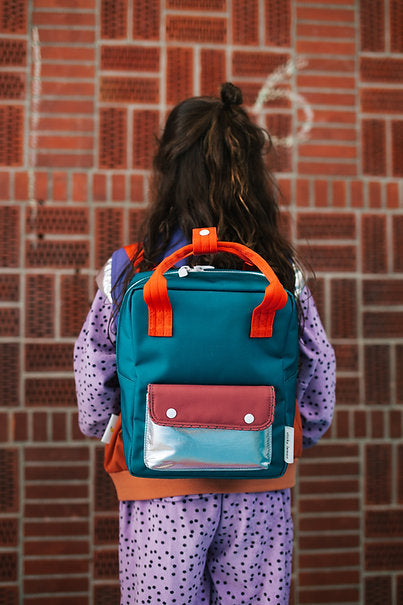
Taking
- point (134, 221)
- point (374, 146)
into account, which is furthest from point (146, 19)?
point (374, 146)

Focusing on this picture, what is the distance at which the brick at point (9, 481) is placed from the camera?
1.87 m

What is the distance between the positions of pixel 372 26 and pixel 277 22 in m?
0.36

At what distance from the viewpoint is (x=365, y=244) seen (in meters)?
1.99

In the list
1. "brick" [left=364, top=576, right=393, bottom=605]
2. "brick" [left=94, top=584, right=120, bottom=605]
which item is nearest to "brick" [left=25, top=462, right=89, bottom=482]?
"brick" [left=94, top=584, right=120, bottom=605]

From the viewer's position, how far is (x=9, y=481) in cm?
188

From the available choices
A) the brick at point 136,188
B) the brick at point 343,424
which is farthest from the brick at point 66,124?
the brick at point 343,424

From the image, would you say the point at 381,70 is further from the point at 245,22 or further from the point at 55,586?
the point at 55,586

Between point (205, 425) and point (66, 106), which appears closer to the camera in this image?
point (205, 425)

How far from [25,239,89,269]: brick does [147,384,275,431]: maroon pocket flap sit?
3.20 feet

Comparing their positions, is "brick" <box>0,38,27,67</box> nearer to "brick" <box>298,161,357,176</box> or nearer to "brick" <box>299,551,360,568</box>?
"brick" <box>298,161,357,176</box>

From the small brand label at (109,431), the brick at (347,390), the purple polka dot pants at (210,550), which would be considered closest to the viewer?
the purple polka dot pants at (210,550)

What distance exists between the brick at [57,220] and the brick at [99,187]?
0.19 feet

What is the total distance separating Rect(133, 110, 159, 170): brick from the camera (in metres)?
1.91

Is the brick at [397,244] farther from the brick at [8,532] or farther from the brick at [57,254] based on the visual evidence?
the brick at [8,532]
